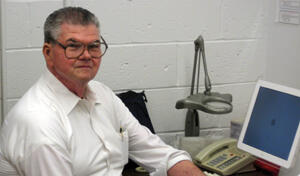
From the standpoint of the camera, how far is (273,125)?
217 cm

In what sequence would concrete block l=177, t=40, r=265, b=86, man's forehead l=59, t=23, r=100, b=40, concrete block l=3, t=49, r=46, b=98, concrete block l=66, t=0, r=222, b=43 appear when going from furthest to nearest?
concrete block l=177, t=40, r=265, b=86 < concrete block l=66, t=0, r=222, b=43 < concrete block l=3, t=49, r=46, b=98 < man's forehead l=59, t=23, r=100, b=40

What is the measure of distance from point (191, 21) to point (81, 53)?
1.02 meters

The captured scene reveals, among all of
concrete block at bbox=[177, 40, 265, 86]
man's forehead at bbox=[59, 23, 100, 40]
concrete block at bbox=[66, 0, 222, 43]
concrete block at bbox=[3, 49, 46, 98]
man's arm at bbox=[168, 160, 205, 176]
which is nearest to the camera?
man's forehead at bbox=[59, 23, 100, 40]

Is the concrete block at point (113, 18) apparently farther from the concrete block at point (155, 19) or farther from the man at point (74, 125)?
the man at point (74, 125)

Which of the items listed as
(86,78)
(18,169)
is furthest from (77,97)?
(18,169)

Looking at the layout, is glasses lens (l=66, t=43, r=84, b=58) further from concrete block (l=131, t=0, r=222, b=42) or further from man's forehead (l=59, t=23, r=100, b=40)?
concrete block (l=131, t=0, r=222, b=42)

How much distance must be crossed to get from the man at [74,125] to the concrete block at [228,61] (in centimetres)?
66

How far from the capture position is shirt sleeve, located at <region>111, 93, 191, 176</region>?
203 cm

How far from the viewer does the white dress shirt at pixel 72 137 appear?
1.58m

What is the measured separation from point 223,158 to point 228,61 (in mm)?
664

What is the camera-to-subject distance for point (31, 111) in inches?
64.3

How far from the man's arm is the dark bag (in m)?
0.47

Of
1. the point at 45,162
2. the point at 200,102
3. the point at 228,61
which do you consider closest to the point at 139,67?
the point at 200,102

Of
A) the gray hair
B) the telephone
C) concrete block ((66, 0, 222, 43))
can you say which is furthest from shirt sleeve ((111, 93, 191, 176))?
concrete block ((66, 0, 222, 43))
